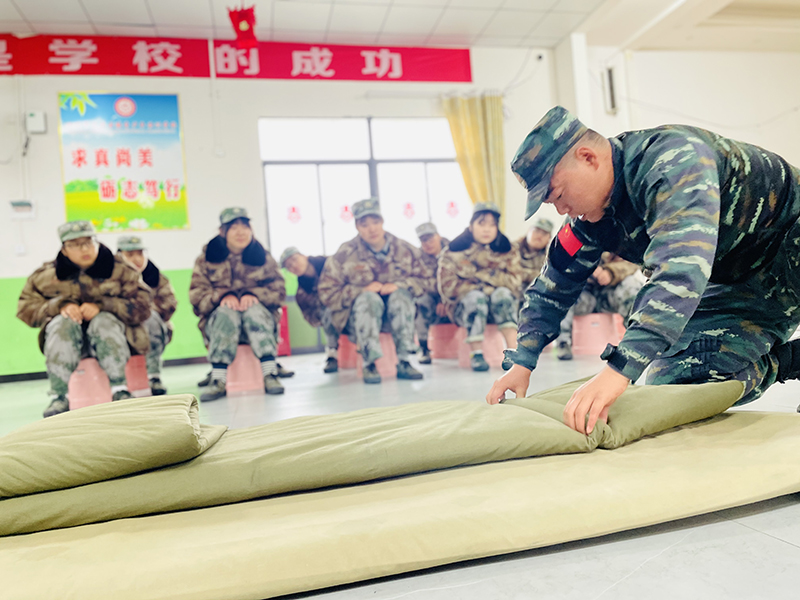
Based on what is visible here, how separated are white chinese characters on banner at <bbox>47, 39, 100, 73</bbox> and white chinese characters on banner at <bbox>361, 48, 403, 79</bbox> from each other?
267 centimetres

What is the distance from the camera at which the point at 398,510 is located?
2.85 feet

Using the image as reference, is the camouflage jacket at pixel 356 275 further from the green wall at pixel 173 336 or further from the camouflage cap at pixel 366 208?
the green wall at pixel 173 336

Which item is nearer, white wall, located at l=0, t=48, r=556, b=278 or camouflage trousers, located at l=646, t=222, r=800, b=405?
camouflage trousers, located at l=646, t=222, r=800, b=405

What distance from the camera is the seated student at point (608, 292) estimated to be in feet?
12.1

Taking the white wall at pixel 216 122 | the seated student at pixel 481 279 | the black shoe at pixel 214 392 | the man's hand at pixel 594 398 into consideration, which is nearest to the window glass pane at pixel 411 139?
the white wall at pixel 216 122

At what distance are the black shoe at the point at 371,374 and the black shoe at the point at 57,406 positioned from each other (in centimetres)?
166

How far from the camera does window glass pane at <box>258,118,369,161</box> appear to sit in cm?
580

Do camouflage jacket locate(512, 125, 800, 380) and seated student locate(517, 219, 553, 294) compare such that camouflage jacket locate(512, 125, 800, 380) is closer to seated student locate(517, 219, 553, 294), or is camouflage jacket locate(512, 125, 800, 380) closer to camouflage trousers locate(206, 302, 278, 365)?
camouflage trousers locate(206, 302, 278, 365)

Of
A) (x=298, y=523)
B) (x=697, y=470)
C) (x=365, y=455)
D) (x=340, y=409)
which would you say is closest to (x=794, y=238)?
(x=697, y=470)

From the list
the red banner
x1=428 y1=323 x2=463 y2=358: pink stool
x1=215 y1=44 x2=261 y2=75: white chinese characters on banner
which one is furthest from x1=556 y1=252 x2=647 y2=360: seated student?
x1=215 y1=44 x2=261 y2=75: white chinese characters on banner

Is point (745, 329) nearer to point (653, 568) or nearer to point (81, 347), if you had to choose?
point (653, 568)

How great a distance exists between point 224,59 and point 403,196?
234 cm

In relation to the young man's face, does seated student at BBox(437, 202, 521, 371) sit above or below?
below

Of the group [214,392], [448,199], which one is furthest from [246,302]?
[448,199]
